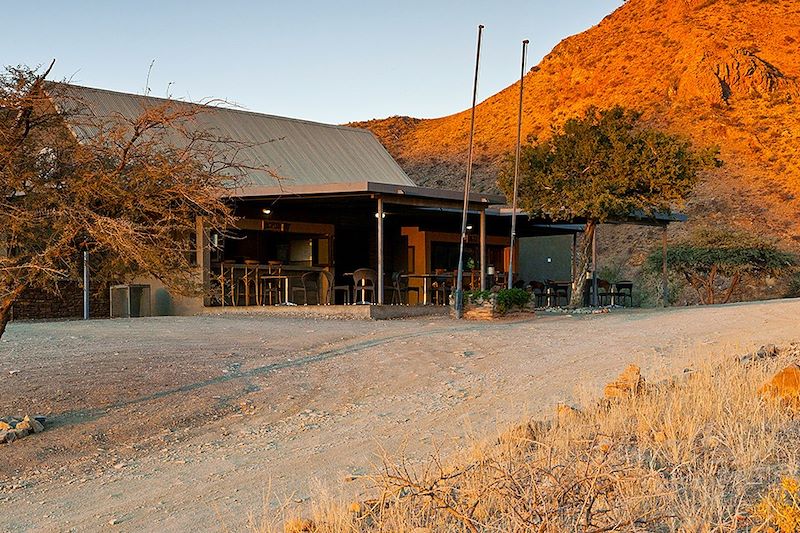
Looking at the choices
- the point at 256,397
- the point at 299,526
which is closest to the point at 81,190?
the point at 256,397

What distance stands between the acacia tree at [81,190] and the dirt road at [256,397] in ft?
4.32

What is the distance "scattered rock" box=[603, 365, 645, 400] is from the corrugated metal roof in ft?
43.0

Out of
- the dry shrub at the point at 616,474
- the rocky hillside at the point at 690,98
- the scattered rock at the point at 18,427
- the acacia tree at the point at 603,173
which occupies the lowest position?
the scattered rock at the point at 18,427

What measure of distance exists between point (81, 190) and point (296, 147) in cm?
1606

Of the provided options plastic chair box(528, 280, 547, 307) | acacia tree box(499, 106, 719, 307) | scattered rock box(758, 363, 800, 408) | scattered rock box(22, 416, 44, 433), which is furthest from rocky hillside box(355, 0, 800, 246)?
scattered rock box(22, 416, 44, 433)

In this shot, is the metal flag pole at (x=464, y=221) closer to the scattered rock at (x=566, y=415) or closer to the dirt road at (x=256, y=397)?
the dirt road at (x=256, y=397)

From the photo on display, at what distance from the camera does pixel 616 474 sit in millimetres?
4641

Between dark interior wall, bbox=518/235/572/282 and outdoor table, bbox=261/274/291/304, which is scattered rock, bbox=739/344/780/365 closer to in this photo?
outdoor table, bbox=261/274/291/304

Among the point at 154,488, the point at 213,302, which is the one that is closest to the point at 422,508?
the point at 154,488

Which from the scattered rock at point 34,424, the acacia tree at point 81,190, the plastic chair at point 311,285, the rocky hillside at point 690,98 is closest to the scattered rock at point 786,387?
the acacia tree at point 81,190

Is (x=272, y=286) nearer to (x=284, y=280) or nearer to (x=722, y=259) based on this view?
(x=284, y=280)

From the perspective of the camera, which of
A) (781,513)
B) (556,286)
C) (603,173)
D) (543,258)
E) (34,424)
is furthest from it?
(543,258)

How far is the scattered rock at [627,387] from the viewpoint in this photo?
7.50 m

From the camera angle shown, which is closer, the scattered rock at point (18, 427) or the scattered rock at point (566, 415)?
the scattered rock at point (566, 415)
